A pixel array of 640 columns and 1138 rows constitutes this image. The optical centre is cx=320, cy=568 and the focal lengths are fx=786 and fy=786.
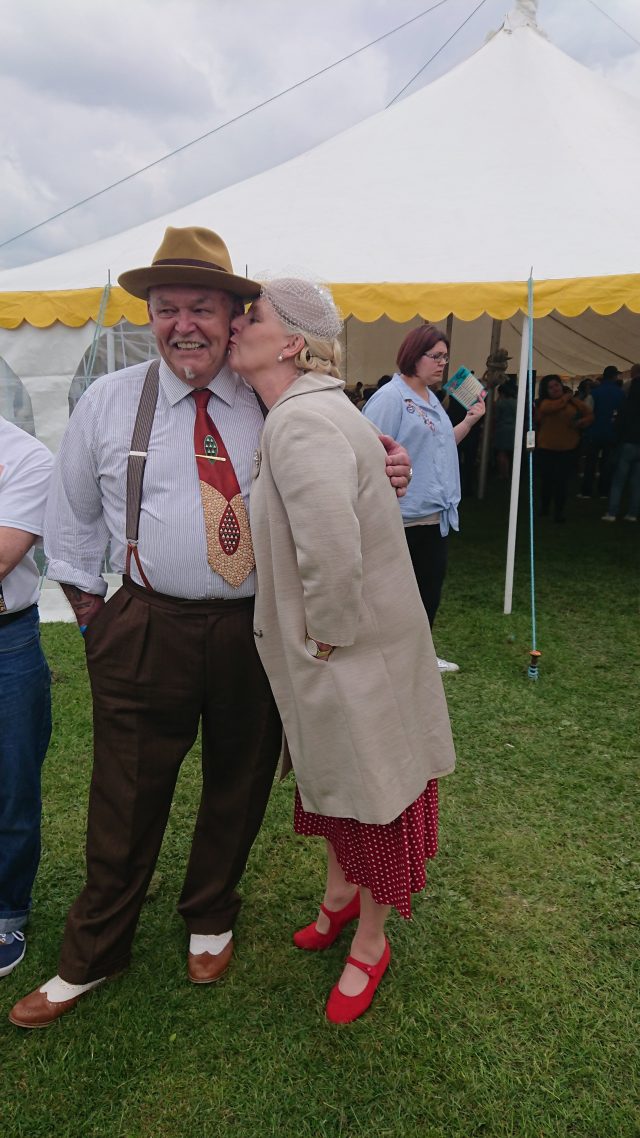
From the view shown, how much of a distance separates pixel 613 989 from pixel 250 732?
1264 mm

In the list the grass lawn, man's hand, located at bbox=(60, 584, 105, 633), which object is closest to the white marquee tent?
the grass lawn

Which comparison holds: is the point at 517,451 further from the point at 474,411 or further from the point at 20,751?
the point at 20,751

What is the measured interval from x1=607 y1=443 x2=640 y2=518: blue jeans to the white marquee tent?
9.52 feet

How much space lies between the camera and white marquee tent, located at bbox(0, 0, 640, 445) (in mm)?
5492

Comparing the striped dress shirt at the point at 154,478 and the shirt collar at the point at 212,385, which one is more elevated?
the shirt collar at the point at 212,385

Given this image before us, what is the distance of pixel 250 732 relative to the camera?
2090mm

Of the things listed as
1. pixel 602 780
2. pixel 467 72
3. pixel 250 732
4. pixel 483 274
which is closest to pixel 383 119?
pixel 467 72

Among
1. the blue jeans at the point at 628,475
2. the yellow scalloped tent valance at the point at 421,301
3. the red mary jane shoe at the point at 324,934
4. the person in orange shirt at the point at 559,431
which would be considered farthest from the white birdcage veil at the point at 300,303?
the blue jeans at the point at 628,475

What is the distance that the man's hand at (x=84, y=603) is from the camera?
1976 mm

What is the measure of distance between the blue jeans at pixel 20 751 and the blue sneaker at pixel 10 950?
2cm

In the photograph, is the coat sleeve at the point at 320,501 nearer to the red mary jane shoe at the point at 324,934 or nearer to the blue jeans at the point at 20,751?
the blue jeans at the point at 20,751

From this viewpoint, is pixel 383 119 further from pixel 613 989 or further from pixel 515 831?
pixel 613 989

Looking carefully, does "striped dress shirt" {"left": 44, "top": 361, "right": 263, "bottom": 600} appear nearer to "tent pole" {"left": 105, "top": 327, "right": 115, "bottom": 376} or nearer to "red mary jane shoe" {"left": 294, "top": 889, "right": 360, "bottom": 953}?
"red mary jane shoe" {"left": 294, "top": 889, "right": 360, "bottom": 953}

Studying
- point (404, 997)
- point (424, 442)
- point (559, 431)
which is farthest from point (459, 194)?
point (404, 997)
